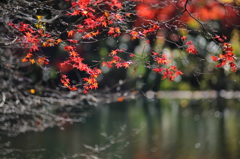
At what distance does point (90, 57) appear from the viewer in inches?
981

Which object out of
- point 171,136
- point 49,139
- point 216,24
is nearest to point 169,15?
point 216,24

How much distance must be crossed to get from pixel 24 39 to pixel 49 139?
835cm

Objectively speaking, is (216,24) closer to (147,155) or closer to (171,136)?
(171,136)

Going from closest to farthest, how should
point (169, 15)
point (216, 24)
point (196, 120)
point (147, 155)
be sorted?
point (147, 155) → point (196, 120) → point (169, 15) → point (216, 24)

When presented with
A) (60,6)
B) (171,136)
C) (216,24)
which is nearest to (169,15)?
(216,24)

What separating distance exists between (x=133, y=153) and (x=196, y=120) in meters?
9.09

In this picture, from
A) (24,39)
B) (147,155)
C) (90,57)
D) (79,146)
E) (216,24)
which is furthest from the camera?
(216,24)

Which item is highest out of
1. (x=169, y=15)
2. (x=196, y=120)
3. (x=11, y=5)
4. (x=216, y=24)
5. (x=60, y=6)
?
(x=11, y=5)

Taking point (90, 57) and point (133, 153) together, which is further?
point (90, 57)

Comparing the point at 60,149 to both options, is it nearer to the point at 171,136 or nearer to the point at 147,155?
the point at 147,155

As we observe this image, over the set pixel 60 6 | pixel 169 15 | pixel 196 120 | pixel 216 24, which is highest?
pixel 60 6

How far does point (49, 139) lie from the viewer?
1330 cm

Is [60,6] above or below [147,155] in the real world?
above

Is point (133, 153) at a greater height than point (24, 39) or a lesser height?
lesser
